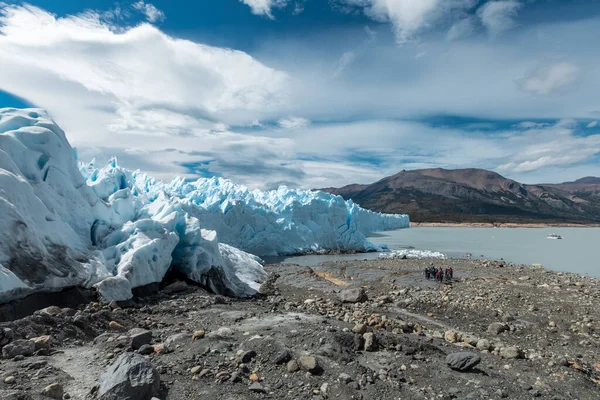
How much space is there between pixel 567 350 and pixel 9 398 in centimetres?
1069

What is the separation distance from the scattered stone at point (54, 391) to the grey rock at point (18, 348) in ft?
5.01

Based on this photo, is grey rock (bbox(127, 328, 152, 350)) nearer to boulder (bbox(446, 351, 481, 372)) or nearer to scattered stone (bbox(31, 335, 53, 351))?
scattered stone (bbox(31, 335, 53, 351))

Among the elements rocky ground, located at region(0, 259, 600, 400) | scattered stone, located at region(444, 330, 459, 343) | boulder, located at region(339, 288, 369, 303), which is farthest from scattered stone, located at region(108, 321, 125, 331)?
boulder, located at region(339, 288, 369, 303)

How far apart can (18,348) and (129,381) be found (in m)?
2.41

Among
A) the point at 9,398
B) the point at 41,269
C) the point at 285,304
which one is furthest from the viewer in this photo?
the point at 285,304

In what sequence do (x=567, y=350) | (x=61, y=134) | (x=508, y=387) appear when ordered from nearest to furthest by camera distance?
(x=508, y=387) < (x=567, y=350) < (x=61, y=134)

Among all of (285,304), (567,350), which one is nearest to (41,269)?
(285,304)

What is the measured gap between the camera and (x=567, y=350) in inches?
335

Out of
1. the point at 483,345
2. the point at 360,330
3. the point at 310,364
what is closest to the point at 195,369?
the point at 310,364

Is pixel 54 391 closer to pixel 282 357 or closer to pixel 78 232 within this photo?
pixel 282 357

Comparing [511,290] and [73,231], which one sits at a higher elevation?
[73,231]

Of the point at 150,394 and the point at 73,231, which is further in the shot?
the point at 73,231

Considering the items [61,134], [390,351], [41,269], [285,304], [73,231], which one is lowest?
[285,304]

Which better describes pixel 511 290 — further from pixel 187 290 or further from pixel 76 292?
pixel 76 292
